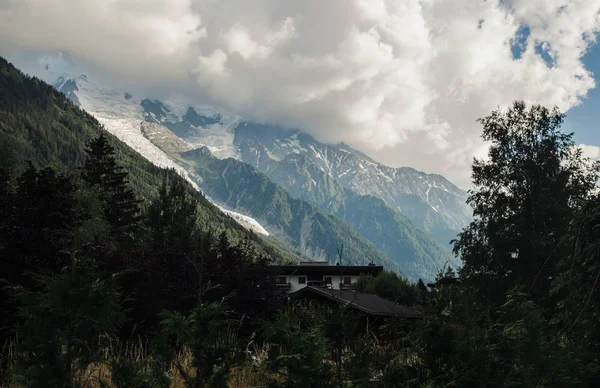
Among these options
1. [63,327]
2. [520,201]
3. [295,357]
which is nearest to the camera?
[63,327]

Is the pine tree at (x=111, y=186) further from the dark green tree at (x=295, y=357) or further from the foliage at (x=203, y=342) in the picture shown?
the foliage at (x=203, y=342)

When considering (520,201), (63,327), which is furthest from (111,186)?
(63,327)

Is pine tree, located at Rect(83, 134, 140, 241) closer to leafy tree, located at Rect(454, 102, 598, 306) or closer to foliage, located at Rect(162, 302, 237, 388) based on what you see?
leafy tree, located at Rect(454, 102, 598, 306)

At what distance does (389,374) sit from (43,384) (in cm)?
418

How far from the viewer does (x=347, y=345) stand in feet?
23.0

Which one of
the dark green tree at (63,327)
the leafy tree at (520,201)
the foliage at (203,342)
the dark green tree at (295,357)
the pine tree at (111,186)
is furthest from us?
the pine tree at (111,186)

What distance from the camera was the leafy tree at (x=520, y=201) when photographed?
30359mm

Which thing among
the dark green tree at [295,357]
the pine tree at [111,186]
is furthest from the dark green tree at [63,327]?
the pine tree at [111,186]

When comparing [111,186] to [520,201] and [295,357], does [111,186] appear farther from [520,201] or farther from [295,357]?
[295,357]

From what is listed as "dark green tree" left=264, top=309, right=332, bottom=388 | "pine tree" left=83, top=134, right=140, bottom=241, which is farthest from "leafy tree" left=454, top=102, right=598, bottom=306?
"pine tree" left=83, top=134, right=140, bottom=241

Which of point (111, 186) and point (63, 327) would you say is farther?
point (111, 186)

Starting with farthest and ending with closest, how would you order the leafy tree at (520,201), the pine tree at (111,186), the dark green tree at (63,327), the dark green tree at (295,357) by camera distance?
the pine tree at (111,186) → the leafy tree at (520,201) → the dark green tree at (295,357) → the dark green tree at (63,327)

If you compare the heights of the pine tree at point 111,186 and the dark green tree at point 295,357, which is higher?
the pine tree at point 111,186

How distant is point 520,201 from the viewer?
3325cm
